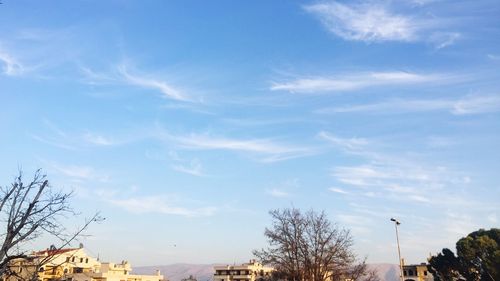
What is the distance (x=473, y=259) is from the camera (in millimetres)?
64688

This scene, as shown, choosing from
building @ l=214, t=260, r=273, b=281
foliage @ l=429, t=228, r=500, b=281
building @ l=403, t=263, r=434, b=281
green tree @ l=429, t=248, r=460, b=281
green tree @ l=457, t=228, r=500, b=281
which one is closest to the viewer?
foliage @ l=429, t=228, r=500, b=281

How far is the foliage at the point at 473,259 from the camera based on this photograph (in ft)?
190

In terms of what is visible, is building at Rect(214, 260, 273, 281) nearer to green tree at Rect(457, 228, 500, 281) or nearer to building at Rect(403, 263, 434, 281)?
building at Rect(403, 263, 434, 281)

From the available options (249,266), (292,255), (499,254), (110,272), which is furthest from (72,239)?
(249,266)

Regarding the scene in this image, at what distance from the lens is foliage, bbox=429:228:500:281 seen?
57906 millimetres

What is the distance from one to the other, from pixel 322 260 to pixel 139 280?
2043 inches

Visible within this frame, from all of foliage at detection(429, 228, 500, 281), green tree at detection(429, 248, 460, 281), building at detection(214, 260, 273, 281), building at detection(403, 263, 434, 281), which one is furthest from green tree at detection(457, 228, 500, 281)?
building at detection(214, 260, 273, 281)

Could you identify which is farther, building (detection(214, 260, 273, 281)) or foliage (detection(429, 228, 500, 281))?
building (detection(214, 260, 273, 281))

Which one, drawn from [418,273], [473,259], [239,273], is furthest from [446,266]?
[239,273]

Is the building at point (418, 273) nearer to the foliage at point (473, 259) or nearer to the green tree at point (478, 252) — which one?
the foliage at point (473, 259)

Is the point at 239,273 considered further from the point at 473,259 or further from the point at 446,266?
the point at 473,259

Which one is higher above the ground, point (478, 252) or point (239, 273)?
point (478, 252)

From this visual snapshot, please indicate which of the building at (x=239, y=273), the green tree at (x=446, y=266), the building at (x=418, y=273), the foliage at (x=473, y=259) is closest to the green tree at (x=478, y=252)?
the foliage at (x=473, y=259)

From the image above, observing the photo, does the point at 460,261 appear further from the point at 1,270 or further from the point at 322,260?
the point at 1,270
